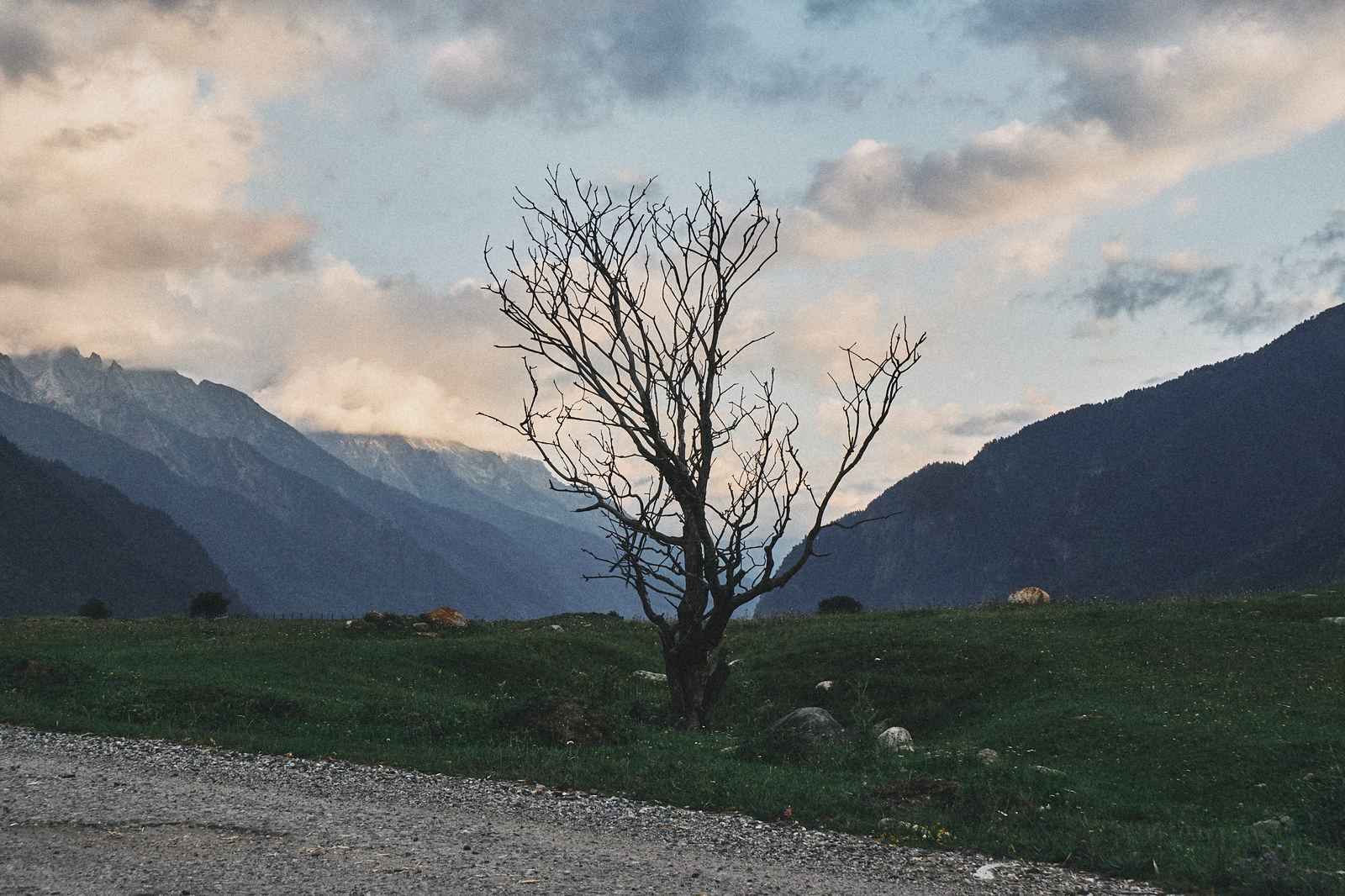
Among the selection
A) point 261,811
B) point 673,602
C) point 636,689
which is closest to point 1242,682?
point 673,602

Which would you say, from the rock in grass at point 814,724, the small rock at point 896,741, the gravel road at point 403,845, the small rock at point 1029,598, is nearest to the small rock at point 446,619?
the rock in grass at point 814,724

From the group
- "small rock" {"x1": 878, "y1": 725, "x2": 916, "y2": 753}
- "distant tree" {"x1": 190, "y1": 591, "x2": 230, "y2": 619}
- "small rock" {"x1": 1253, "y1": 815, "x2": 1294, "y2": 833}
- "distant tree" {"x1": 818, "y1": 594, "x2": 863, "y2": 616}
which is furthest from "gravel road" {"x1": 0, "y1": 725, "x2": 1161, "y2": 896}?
"distant tree" {"x1": 190, "y1": 591, "x2": 230, "y2": 619}

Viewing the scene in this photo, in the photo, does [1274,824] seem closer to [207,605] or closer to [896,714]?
[896,714]

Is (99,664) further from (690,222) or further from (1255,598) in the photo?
(1255,598)

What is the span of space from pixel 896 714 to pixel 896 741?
6641 millimetres

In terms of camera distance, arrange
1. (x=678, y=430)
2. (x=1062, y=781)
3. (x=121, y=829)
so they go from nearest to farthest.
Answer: (x=121, y=829), (x=1062, y=781), (x=678, y=430)

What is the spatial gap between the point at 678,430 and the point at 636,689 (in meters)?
13.2

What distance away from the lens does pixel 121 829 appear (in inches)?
465

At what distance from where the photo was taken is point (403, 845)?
38.4 ft

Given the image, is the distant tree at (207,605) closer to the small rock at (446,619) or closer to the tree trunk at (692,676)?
the small rock at (446,619)

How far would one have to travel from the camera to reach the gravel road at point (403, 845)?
10.3 metres

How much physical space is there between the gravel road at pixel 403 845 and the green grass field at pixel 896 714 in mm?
1126

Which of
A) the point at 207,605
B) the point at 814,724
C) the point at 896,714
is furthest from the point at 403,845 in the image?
the point at 207,605

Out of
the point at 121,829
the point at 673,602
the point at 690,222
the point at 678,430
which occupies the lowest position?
the point at 121,829
